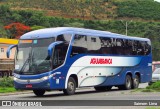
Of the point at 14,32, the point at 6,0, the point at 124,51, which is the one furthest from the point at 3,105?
the point at 6,0

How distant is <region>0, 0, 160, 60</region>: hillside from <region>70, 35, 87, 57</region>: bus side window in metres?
50.9

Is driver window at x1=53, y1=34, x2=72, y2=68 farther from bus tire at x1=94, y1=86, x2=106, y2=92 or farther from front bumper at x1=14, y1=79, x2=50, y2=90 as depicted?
bus tire at x1=94, y1=86, x2=106, y2=92

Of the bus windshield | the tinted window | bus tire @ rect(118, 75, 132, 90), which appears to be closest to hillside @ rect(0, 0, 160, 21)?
bus tire @ rect(118, 75, 132, 90)

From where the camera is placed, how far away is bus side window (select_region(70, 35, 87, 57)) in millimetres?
25869

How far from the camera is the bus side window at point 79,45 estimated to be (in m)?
25.9

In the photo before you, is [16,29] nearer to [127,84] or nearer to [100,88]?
[100,88]

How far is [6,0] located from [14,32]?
A: 117 feet

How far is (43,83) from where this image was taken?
79.3 ft

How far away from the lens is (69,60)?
83.5 ft

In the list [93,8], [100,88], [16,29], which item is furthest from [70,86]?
[93,8]

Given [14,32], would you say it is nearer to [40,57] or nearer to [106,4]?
[106,4]

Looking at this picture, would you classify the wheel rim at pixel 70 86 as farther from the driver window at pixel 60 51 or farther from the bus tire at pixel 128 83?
the bus tire at pixel 128 83

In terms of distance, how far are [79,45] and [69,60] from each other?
52.0 inches

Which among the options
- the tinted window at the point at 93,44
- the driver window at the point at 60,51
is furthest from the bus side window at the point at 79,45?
the driver window at the point at 60,51
